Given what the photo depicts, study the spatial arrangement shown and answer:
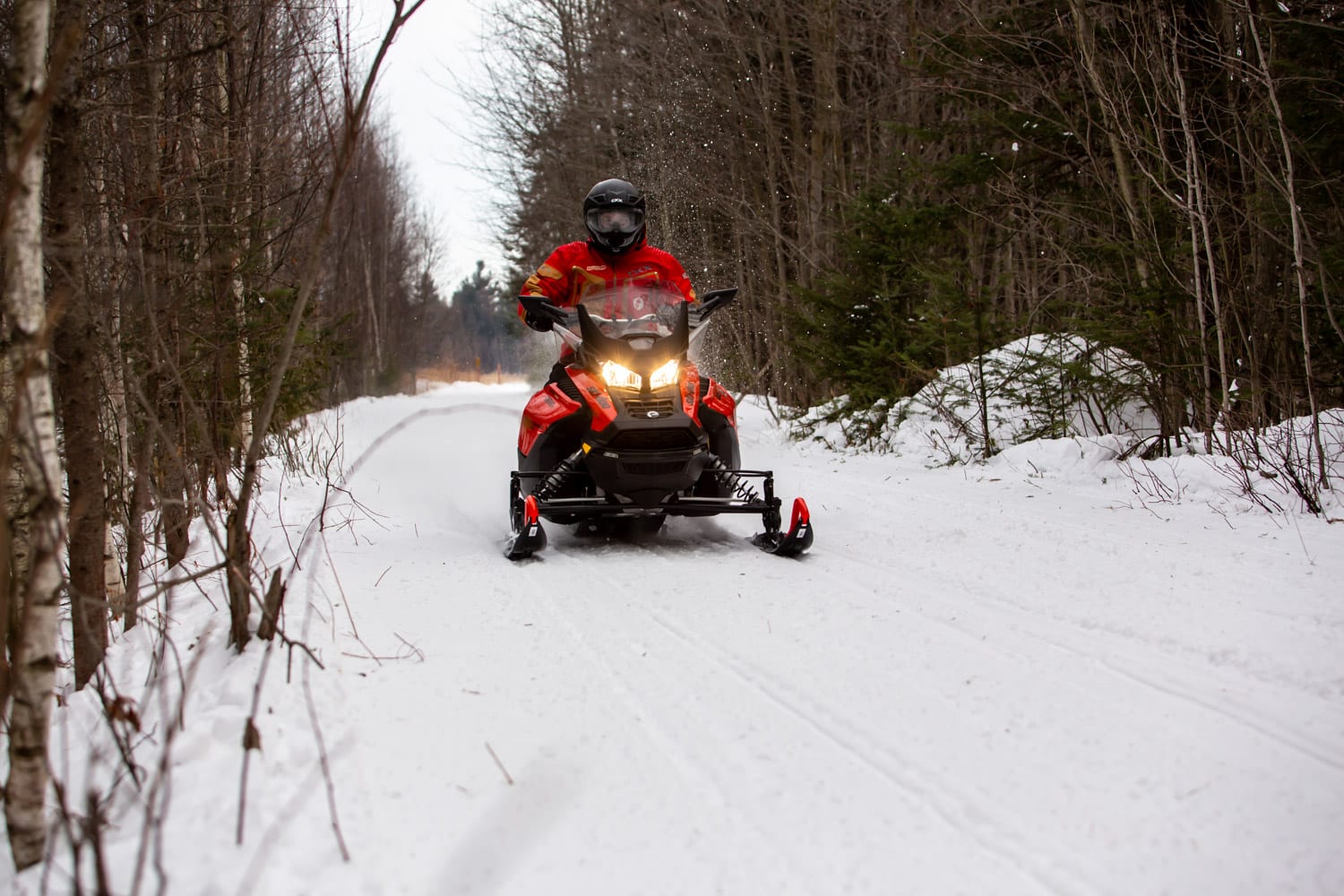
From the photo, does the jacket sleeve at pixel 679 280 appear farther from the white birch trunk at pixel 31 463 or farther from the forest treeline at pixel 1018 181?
the white birch trunk at pixel 31 463

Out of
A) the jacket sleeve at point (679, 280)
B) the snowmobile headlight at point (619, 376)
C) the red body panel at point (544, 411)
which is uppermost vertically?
the jacket sleeve at point (679, 280)

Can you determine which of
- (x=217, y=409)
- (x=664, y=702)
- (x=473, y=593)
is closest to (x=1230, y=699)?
(x=664, y=702)

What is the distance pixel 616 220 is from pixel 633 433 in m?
1.78

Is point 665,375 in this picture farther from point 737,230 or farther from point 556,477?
point 737,230

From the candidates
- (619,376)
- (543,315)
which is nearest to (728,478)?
(619,376)

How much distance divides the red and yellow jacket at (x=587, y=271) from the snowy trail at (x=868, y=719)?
2102 mm

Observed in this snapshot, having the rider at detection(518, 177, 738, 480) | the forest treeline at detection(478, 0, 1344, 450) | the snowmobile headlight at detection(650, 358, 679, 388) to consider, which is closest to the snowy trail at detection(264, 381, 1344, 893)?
the snowmobile headlight at detection(650, 358, 679, 388)

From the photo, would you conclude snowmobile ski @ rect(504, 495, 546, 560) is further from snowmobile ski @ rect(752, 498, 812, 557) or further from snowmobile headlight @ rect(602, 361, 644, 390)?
snowmobile ski @ rect(752, 498, 812, 557)

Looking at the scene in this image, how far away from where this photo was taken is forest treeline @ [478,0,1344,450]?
631 cm

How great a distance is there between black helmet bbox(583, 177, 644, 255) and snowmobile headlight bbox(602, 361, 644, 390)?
1.22 m

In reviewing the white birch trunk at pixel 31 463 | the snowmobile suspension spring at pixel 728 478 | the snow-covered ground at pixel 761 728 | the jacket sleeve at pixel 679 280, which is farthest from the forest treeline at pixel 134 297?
the snowmobile suspension spring at pixel 728 478

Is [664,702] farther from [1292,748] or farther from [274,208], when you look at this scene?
[274,208]

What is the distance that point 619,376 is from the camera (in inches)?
200

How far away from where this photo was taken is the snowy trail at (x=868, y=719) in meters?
1.87
